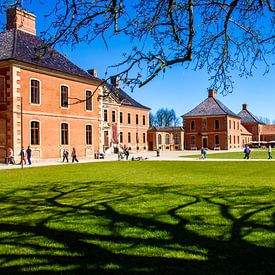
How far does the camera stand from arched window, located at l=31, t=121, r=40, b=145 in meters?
29.3

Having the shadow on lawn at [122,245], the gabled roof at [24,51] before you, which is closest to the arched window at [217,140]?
Result: the gabled roof at [24,51]

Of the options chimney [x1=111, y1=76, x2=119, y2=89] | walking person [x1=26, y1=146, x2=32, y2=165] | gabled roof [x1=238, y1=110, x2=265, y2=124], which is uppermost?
gabled roof [x1=238, y1=110, x2=265, y2=124]

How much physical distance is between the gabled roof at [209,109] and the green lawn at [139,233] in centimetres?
5844

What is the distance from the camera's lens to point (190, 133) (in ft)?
230

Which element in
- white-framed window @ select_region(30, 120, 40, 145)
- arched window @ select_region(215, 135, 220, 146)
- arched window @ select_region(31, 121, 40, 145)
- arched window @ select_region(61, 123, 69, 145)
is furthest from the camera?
arched window @ select_region(215, 135, 220, 146)

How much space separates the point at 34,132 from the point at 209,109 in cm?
4515

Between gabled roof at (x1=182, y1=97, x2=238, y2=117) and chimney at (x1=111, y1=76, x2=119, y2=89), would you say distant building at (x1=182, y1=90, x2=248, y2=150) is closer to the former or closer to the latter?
gabled roof at (x1=182, y1=97, x2=238, y2=117)

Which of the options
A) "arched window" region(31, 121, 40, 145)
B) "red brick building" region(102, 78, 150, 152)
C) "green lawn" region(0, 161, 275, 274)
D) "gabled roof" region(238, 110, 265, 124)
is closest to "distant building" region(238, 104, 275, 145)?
"gabled roof" region(238, 110, 265, 124)

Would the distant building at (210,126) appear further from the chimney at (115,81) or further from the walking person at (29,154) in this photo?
the chimney at (115,81)

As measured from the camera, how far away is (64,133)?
32.7m

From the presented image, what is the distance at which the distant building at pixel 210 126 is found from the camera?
67250 mm

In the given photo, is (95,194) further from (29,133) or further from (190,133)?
(190,133)

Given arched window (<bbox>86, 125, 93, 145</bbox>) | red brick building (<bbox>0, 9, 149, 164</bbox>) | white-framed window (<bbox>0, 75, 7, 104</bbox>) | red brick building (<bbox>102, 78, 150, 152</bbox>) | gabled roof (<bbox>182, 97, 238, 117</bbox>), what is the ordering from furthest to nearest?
gabled roof (<bbox>182, 97, 238, 117</bbox>)
red brick building (<bbox>102, 78, 150, 152</bbox>)
arched window (<bbox>86, 125, 93, 145</bbox>)
white-framed window (<bbox>0, 75, 7, 104</bbox>)
red brick building (<bbox>0, 9, 149, 164</bbox>)

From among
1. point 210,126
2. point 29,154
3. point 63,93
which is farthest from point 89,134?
point 210,126
